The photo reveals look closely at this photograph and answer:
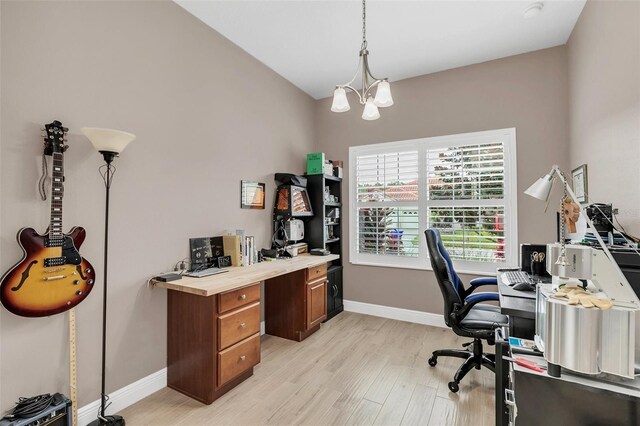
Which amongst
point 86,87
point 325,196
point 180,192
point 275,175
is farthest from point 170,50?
point 325,196

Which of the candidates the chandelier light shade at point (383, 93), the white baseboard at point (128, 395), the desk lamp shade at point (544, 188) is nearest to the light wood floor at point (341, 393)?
the white baseboard at point (128, 395)

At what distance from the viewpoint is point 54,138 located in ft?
5.31

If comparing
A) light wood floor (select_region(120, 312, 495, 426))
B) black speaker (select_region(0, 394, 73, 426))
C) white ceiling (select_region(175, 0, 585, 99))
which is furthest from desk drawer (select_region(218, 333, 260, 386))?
white ceiling (select_region(175, 0, 585, 99))

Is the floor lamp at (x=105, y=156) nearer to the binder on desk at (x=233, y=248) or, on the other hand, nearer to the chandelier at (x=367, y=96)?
the binder on desk at (x=233, y=248)

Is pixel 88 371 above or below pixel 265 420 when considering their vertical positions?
above

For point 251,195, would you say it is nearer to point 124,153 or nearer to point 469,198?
point 124,153

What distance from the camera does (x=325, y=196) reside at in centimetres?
372

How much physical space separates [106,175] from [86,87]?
A: 55 centimetres

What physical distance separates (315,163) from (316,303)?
169cm

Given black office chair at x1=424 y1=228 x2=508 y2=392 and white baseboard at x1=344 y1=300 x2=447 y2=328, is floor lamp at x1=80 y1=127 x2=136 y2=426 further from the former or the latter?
white baseboard at x1=344 y1=300 x2=447 y2=328

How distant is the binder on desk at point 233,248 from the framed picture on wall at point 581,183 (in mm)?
2946

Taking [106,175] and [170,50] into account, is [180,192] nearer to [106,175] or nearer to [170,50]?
[106,175]

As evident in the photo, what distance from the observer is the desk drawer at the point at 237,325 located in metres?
2.07

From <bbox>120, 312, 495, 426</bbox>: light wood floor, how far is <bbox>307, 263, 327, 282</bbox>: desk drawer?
654mm
